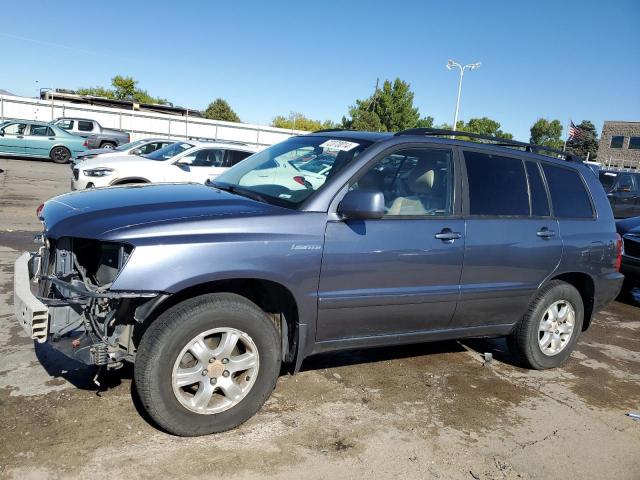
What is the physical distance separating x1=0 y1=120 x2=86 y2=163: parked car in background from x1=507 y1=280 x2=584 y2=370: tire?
20425 millimetres

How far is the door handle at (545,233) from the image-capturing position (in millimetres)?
4410

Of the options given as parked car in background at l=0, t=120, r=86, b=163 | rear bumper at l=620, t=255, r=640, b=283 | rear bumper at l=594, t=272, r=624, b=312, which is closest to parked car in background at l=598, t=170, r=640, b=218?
rear bumper at l=620, t=255, r=640, b=283

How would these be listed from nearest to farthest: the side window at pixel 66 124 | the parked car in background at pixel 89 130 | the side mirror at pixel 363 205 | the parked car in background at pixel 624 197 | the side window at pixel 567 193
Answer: the side mirror at pixel 363 205 → the side window at pixel 567 193 → the parked car in background at pixel 624 197 → the parked car in background at pixel 89 130 → the side window at pixel 66 124

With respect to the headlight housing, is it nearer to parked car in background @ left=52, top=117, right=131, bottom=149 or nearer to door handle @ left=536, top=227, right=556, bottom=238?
door handle @ left=536, top=227, right=556, bottom=238

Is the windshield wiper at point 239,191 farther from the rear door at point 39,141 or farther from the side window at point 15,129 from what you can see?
the side window at point 15,129

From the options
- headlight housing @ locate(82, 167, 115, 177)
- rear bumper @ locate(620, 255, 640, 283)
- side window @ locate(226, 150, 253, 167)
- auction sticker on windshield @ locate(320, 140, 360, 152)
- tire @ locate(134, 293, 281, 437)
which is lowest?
tire @ locate(134, 293, 281, 437)

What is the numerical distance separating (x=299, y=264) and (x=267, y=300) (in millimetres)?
365

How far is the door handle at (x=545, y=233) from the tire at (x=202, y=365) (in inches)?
93.8

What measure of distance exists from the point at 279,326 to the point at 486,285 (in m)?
1.66

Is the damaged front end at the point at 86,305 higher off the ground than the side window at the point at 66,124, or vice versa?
the side window at the point at 66,124

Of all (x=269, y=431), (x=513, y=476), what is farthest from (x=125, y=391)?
(x=513, y=476)

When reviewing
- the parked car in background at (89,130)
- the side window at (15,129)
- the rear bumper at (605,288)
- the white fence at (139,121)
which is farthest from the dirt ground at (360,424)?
the white fence at (139,121)

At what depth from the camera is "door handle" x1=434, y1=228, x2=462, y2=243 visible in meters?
3.84

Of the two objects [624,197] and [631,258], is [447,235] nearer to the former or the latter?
[631,258]
